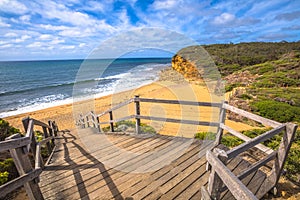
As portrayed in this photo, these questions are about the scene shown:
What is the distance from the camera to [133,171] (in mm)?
2842

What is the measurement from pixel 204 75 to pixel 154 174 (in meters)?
22.8

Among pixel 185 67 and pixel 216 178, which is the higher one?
pixel 185 67

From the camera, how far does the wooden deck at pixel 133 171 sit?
2.39 meters

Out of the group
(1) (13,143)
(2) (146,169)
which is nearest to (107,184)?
(2) (146,169)

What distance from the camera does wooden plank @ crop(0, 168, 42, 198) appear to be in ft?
5.08

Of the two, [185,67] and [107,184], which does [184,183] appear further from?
[185,67]

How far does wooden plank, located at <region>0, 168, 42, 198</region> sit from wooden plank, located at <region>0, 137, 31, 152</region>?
35 centimetres

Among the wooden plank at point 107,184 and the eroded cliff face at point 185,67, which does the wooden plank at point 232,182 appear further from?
the eroded cliff face at point 185,67

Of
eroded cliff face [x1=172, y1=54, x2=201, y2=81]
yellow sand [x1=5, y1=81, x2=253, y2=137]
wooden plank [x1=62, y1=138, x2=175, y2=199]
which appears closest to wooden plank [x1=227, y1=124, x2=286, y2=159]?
wooden plank [x1=62, y1=138, x2=175, y2=199]

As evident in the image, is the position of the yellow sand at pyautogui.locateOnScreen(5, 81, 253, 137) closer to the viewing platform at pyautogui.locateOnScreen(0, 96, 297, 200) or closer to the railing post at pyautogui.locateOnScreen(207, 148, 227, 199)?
the viewing platform at pyautogui.locateOnScreen(0, 96, 297, 200)

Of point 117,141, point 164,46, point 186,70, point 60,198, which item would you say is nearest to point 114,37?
point 164,46

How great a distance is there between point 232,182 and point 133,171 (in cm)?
199

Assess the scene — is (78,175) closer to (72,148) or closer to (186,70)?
(72,148)

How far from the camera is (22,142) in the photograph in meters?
1.79
